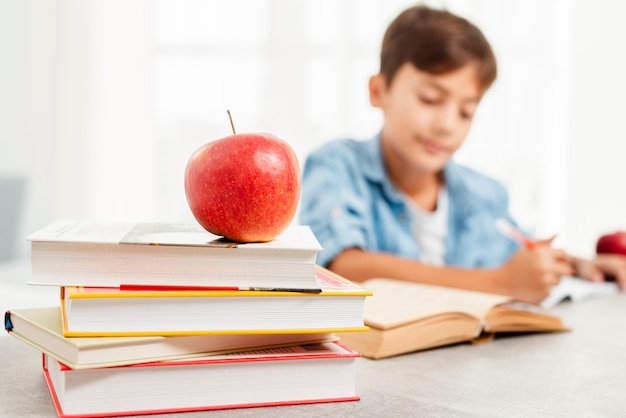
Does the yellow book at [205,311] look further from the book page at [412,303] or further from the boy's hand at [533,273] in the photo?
the boy's hand at [533,273]

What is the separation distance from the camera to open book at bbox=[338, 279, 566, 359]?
0.84m

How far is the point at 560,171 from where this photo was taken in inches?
141

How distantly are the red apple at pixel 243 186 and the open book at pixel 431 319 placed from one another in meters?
0.22

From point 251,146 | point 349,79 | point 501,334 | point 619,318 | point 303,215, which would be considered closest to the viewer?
point 251,146

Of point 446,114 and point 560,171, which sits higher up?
point 446,114

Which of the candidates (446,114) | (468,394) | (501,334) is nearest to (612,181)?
(446,114)

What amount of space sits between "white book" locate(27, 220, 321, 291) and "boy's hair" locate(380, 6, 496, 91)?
37.5 inches

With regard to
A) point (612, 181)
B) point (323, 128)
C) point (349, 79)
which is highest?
point (349, 79)

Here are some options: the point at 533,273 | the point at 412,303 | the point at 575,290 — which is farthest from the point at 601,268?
the point at 412,303

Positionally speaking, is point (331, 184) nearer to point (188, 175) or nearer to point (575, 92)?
point (188, 175)

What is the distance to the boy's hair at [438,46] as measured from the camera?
59.1 inches

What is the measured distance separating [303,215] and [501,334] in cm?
60

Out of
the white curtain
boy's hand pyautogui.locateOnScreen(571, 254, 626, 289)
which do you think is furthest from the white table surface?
the white curtain

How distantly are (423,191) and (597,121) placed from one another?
2.10 m
